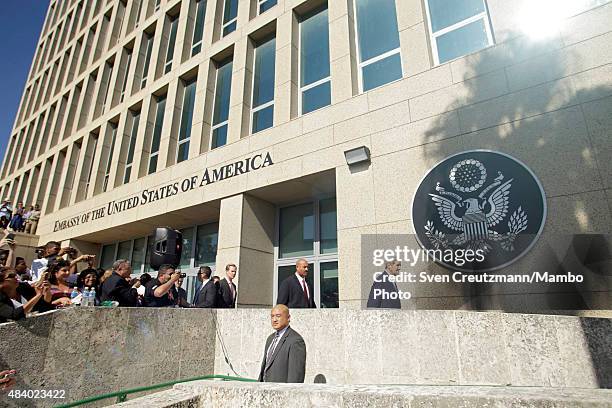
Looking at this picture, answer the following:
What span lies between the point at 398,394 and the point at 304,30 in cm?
1089

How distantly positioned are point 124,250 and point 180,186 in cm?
631

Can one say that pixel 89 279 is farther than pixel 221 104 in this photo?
No

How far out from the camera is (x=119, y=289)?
5.25 m

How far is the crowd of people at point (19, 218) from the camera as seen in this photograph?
643 inches

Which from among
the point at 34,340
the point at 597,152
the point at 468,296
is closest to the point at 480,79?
the point at 597,152

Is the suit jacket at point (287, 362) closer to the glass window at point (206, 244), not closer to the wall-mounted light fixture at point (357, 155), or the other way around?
the wall-mounted light fixture at point (357, 155)

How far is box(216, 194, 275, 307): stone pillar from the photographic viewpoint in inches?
359

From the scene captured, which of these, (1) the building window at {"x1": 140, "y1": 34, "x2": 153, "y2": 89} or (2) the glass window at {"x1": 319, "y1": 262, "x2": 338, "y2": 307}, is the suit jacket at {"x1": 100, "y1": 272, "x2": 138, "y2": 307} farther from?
(1) the building window at {"x1": 140, "y1": 34, "x2": 153, "y2": 89}

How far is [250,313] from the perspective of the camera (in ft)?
19.1

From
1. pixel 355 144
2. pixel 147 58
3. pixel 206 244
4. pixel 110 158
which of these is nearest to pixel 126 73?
pixel 147 58

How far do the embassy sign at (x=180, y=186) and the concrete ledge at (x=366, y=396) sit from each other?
7.31 metres

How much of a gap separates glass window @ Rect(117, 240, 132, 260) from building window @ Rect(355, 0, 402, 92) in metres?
12.3

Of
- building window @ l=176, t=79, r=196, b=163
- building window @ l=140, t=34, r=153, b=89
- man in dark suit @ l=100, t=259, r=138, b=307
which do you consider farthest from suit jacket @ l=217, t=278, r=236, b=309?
building window @ l=140, t=34, r=153, b=89

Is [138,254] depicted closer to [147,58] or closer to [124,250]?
[124,250]
